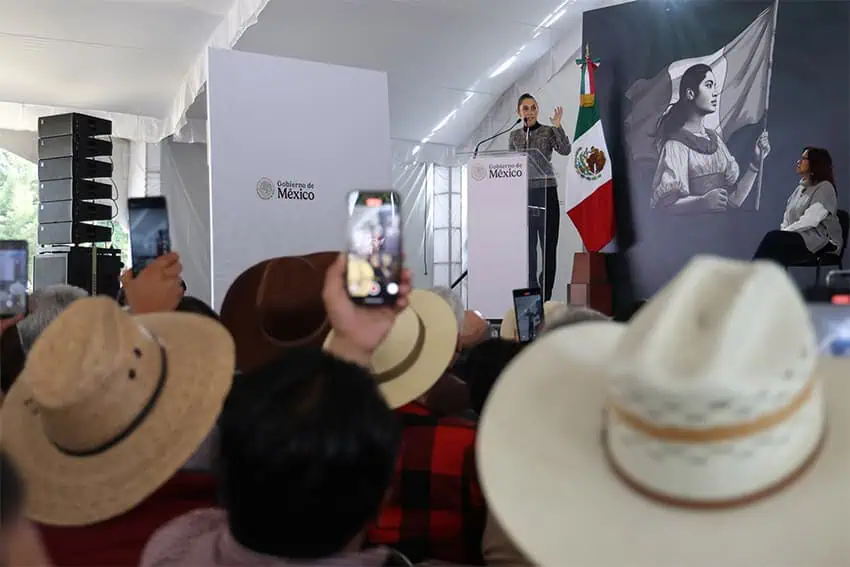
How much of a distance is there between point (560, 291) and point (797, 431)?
4.94 metres

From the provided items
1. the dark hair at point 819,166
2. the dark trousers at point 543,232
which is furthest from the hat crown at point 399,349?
the dark hair at point 819,166

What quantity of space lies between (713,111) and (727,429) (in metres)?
4.17

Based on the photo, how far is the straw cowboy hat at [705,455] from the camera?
57cm

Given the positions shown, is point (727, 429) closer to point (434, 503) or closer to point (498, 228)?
point (434, 503)

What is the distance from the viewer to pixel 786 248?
3598 mm

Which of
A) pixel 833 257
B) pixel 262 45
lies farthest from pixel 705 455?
pixel 262 45

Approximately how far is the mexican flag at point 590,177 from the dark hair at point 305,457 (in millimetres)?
4120

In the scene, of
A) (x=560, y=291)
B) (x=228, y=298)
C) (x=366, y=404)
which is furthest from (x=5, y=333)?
(x=560, y=291)

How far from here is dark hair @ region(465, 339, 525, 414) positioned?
1.36 m

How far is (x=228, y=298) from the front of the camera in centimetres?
143

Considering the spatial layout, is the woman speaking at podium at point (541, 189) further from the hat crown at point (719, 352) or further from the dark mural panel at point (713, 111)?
the hat crown at point (719, 352)

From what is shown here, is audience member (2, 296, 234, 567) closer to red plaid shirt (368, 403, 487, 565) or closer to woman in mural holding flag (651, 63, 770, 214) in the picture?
red plaid shirt (368, 403, 487, 565)

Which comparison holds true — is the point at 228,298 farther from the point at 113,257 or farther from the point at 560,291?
the point at 560,291

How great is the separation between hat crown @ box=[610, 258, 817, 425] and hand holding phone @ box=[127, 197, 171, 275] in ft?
3.59
